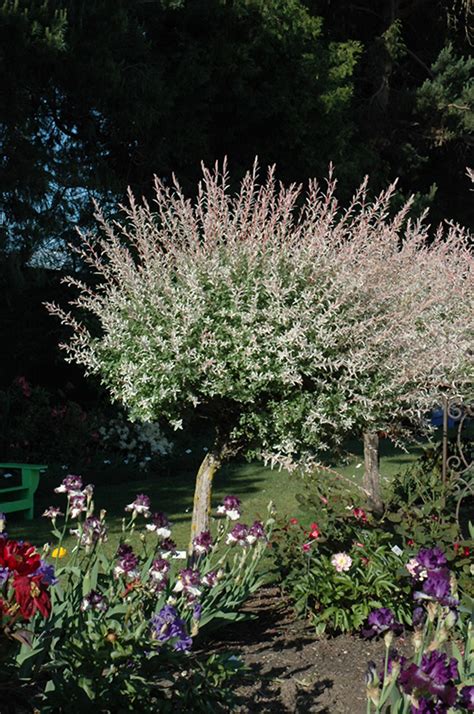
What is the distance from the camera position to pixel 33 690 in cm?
319

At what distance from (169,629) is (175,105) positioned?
10.7 meters

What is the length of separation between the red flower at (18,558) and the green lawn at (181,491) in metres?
4.22

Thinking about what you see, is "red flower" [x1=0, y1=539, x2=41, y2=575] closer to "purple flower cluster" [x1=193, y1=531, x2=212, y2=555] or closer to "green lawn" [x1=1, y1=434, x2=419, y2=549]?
"purple flower cluster" [x1=193, y1=531, x2=212, y2=555]

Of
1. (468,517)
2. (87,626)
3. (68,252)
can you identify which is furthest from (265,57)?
(87,626)

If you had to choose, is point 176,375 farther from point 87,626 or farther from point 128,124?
point 128,124

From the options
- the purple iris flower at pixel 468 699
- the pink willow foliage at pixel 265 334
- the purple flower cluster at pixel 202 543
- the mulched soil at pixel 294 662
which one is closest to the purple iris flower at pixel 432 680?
the purple iris flower at pixel 468 699

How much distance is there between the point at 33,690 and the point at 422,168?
1665 centimetres

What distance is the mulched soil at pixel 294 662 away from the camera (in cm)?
331

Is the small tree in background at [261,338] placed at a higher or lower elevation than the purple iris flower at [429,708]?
higher

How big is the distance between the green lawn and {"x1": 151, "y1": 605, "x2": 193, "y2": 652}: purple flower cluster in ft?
11.5

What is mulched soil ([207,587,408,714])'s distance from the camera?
3311mm

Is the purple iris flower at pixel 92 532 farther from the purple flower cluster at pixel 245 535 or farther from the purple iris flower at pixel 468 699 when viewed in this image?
the purple iris flower at pixel 468 699

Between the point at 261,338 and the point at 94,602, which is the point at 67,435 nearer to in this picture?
the point at 261,338

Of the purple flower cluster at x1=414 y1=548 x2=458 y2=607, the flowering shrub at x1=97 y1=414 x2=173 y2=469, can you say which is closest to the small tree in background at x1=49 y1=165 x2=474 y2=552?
the purple flower cluster at x1=414 y1=548 x2=458 y2=607
